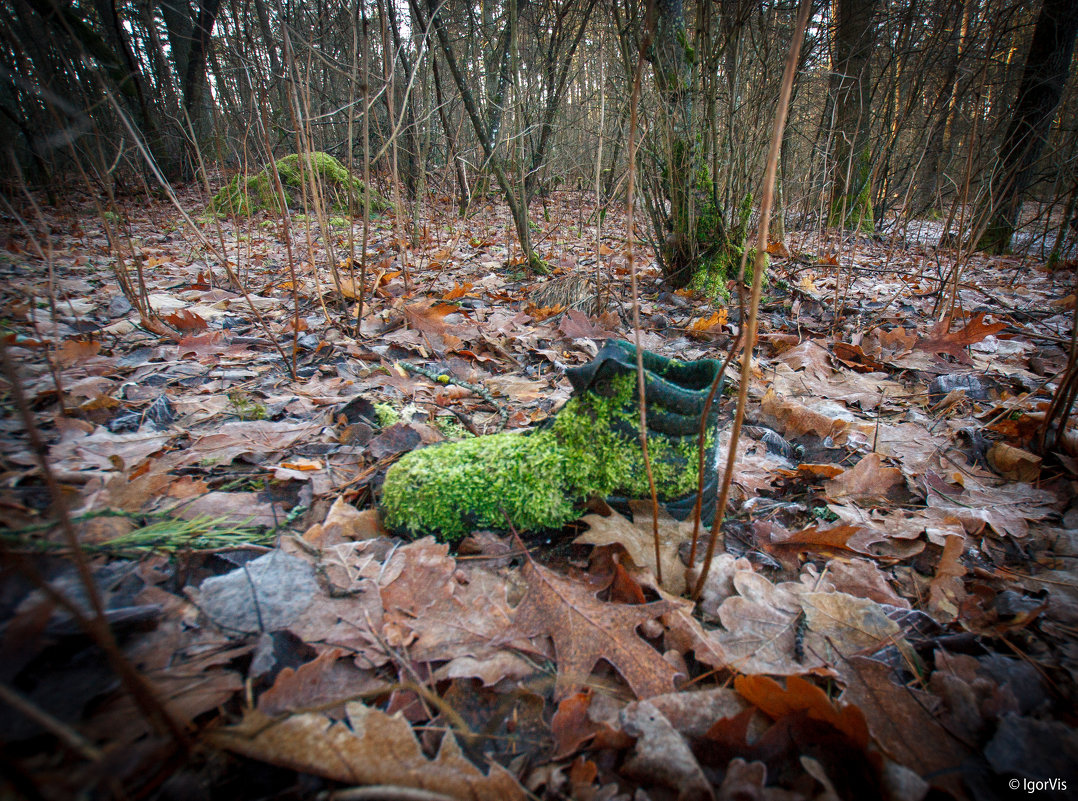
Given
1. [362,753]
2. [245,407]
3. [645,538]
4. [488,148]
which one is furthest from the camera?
[488,148]

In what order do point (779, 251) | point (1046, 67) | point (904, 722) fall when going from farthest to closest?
point (1046, 67), point (779, 251), point (904, 722)

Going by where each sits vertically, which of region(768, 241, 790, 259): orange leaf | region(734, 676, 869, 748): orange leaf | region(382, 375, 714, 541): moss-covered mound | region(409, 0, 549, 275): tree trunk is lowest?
region(734, 676, 869, 748): orange leaf

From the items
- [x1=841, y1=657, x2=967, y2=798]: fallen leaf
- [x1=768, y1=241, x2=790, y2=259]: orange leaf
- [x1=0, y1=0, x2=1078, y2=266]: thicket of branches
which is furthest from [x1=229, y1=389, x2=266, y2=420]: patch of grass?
[x1=768, y1=241, x2=790, y2=259]: orange leaf

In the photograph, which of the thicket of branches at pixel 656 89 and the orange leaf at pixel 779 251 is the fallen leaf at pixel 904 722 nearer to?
the thicket of branches at pixel 656 89

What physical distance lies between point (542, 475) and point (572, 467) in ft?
0.28

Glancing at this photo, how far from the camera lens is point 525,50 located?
284 inches

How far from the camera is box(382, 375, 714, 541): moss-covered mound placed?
4.07 feet

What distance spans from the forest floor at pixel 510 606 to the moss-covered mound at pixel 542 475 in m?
0.07

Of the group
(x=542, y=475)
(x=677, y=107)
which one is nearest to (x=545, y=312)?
(x=677, y=107)

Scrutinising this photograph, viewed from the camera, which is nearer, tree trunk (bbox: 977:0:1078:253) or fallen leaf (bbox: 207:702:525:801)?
fallen leaf (bbox: 207:702:525:801)

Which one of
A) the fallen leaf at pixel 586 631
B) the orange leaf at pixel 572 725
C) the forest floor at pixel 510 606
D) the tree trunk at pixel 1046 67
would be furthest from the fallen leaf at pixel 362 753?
the tree trunk at pixel 1046 67

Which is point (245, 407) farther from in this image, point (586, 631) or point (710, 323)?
point (710, 323)

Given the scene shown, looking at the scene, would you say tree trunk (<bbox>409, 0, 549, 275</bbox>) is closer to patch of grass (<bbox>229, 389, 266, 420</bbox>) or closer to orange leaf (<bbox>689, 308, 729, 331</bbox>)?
orange leaf (<bbox>689, 308, 729, 331</bbox>)

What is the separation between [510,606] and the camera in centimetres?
109
